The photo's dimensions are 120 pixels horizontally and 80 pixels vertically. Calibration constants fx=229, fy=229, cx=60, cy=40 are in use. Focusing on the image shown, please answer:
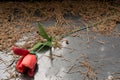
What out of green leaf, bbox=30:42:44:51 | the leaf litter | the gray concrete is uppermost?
the leaf litter

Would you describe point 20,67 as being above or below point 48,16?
below

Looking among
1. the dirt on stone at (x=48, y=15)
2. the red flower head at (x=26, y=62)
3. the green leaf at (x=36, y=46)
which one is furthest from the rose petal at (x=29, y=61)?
the dirt on stone at (x=48, y=15)

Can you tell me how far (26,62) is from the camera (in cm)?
144

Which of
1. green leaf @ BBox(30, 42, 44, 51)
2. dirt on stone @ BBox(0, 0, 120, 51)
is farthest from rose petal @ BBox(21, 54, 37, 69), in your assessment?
dirt on stone @ BBox(0, 0, 120, 51)

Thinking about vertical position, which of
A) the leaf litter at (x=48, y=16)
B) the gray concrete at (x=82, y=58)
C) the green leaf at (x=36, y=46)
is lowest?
the gray concrete at (x=82, y=58)

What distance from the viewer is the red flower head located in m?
1.45

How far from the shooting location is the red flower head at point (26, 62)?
4.76 feet

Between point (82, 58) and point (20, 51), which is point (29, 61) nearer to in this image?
point (20, 51)

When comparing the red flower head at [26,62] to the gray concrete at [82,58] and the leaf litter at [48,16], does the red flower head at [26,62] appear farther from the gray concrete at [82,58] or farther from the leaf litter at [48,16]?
the leaf litter at [48,16]

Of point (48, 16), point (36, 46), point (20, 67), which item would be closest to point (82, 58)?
point (36, 46)

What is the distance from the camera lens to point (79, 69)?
1.54 m

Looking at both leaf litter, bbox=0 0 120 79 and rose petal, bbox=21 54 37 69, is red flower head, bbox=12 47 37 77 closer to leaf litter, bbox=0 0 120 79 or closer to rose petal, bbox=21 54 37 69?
rose petal, bbox=21 54 37 69

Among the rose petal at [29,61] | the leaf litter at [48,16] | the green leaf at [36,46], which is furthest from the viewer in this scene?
the leaf litter at [48,16]

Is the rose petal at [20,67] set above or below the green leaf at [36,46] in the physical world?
below
